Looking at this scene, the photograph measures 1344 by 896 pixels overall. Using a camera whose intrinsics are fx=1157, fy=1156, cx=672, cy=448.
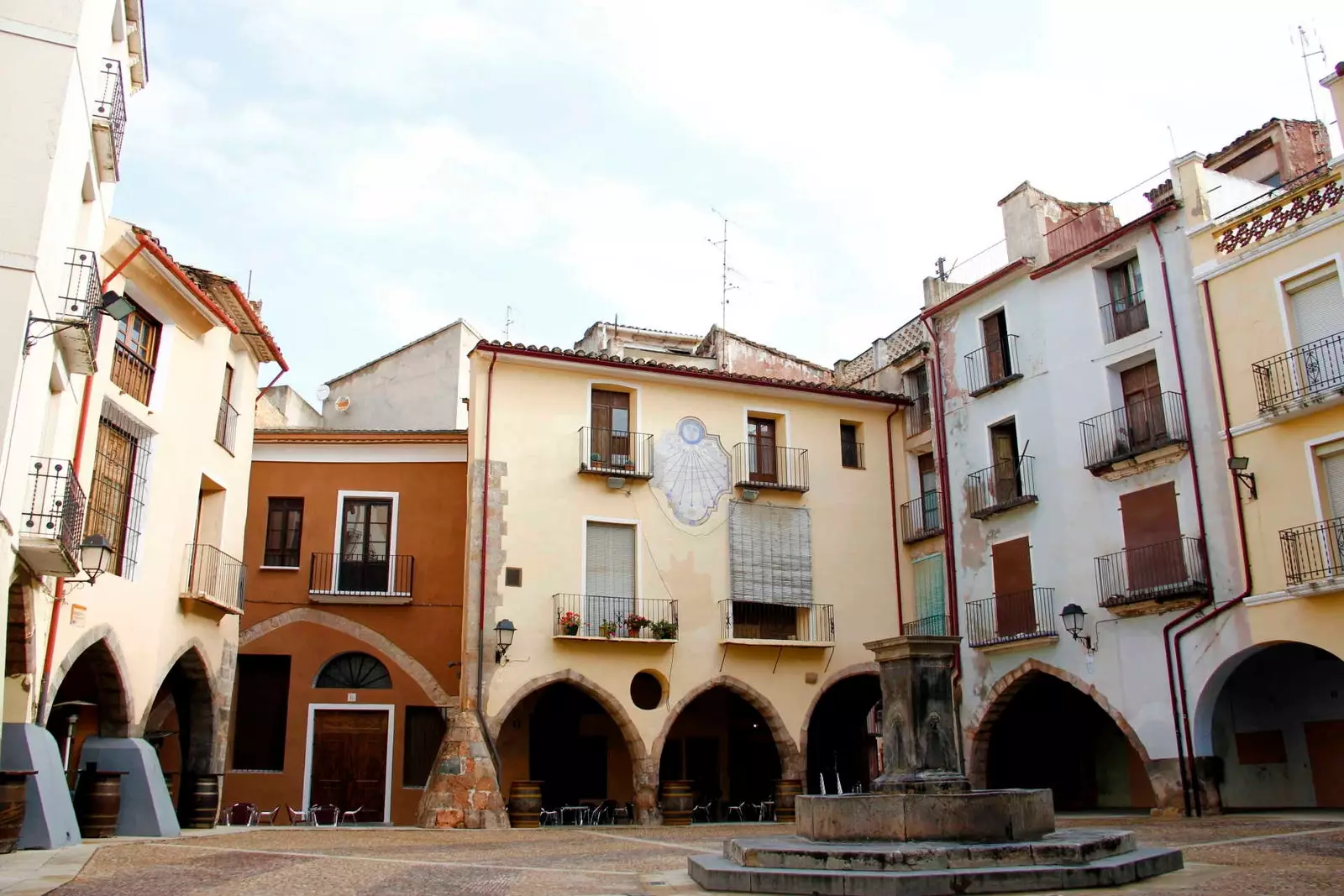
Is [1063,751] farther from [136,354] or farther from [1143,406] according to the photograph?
[136,354]

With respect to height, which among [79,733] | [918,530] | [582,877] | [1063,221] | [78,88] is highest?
[1063,221]

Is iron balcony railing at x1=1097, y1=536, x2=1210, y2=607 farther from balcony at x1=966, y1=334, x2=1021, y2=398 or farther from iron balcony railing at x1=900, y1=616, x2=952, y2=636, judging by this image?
balcony at x1=966, y1=334, x2=1021, y2=398

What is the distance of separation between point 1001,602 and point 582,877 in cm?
1444

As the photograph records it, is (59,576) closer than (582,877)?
No

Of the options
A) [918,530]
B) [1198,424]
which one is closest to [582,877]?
[1198,424]

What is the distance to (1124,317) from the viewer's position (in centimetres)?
2202

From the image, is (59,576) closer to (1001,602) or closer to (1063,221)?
(1001,602)

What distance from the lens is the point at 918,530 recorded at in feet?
85.4

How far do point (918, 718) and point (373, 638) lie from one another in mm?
14230

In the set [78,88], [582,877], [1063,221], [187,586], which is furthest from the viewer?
[1063,221]

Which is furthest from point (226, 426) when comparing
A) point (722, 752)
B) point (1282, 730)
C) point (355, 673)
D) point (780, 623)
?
point (1282, 730)

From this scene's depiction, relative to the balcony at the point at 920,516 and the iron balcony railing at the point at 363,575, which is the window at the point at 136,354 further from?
the balcony at the point at 920,516

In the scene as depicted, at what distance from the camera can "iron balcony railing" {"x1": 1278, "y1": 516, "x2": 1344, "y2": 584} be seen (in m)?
17.3

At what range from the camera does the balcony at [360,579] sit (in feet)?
76.8
